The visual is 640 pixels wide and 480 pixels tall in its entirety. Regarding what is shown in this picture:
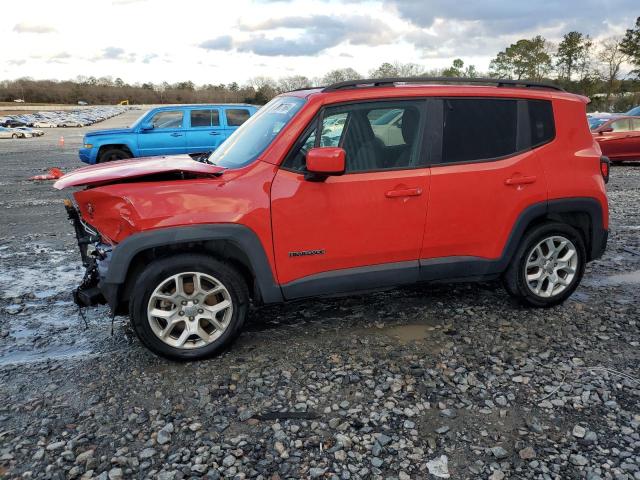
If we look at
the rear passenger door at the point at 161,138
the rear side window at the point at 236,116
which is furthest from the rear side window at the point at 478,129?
the rear passenger door at the point at 161,138

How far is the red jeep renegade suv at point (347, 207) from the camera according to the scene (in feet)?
11.8

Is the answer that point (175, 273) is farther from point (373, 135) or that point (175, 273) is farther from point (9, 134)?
point (9, 134)

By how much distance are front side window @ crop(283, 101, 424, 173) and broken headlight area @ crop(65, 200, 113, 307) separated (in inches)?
60.0

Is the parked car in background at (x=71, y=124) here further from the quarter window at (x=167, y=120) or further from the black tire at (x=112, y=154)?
the quarter window at (x=167, y=120)

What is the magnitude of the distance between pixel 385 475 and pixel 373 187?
6.43 feet

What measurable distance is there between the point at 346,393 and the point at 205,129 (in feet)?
35.1

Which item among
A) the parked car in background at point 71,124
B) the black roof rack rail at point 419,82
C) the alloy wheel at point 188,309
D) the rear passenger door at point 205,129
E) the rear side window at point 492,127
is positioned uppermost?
the black roof rack rail at point 419,82

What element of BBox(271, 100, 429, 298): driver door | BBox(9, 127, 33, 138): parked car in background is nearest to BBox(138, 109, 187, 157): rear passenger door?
BBox(271, 100, 429, 298): driver door

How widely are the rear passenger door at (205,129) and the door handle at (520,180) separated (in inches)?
384

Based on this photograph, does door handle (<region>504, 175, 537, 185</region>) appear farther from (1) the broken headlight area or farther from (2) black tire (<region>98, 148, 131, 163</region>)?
(2) black tire (<region>98, 148, 131, 163</region>)

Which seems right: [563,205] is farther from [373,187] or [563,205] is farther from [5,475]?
[5,475]

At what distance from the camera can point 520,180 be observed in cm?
421

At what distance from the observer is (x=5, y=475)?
269 centimetres

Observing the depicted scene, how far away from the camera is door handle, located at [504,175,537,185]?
13.7 feet
